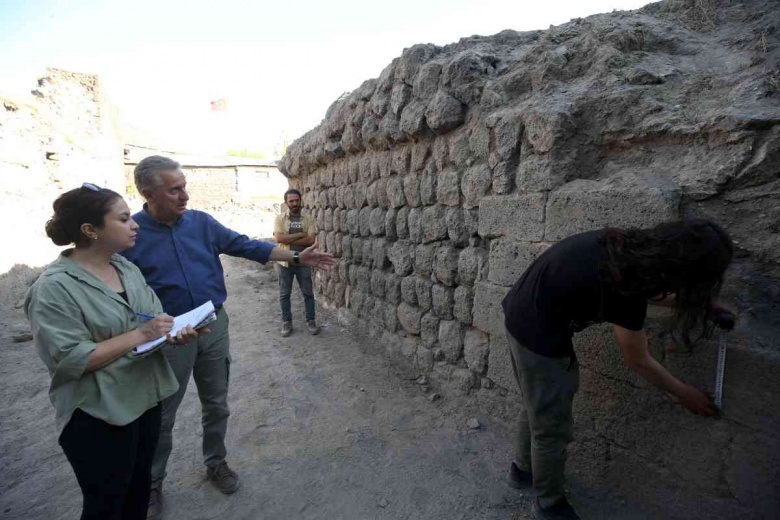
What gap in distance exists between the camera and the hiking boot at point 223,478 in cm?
261

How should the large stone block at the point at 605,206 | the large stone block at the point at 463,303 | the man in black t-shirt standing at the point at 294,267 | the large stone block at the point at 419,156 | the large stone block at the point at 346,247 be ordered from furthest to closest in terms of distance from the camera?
the man in black t-shirt standing at the point at 294,267 < the large stone block at the point at 346,247 < the large stone block at the point at 419,156 < the large stone block at the point at 463,303 < the large stone block at the point at 605,206

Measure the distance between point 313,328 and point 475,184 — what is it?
3312 millimetres

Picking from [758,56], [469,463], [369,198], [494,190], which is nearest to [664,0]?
[758,56]

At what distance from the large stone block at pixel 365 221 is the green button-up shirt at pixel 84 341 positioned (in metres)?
3.03

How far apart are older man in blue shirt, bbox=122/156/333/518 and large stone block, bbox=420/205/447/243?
1.63 meters

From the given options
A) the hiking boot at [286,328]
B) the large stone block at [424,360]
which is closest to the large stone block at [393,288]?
the large stone block at [424,360]

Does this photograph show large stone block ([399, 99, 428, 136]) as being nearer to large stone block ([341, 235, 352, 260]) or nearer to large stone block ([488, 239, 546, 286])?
large stone block ([488, 239, 546, 286])

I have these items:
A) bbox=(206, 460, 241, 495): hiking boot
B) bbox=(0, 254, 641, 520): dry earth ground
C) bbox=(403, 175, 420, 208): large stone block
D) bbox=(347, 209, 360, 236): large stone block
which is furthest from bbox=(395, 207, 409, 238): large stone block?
bbox=(206, 460, 241, 495): hiking boot

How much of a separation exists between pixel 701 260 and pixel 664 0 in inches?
88.1

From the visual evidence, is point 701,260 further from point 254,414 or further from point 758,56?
point 254,414

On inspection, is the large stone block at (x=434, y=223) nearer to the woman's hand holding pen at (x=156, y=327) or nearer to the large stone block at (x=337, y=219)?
the large stone block at (x=337, y=219)

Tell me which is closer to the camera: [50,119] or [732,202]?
[732,202]

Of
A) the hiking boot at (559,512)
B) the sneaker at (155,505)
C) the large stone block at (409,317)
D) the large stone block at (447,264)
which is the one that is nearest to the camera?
the hiking boot at (559,512)

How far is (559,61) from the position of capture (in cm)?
261
